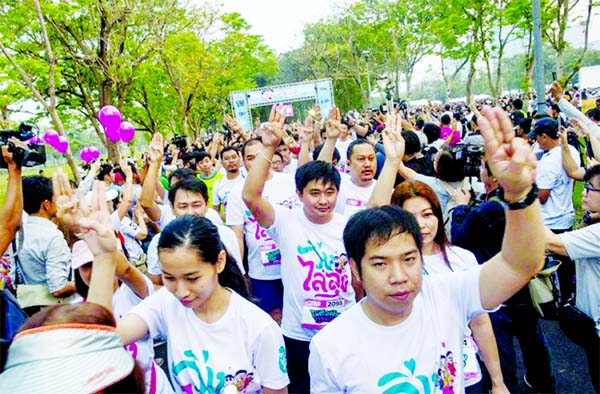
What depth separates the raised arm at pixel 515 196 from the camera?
4.57 feet

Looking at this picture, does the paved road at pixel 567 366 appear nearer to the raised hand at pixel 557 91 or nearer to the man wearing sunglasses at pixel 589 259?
the man wearing sunglasses at pixel 589 259

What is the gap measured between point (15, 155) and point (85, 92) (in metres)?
19.0

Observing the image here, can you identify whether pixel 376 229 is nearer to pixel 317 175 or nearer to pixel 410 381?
pixel 410 381

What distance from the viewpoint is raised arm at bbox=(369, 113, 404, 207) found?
2.98 metres

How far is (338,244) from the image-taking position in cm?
289

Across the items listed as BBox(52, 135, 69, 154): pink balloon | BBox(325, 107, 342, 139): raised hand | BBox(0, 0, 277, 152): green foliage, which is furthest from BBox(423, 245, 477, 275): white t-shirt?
BBox(0, 0, 277, 152): green foliage

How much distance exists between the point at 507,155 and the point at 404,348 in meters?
0.80

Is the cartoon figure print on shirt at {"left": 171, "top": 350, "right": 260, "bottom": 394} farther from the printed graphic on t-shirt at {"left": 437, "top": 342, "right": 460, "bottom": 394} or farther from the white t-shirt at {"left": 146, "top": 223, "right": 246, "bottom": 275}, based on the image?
the white t-shirt at {"left": 146, "top": 223, "right": 246, "bottom": 275}

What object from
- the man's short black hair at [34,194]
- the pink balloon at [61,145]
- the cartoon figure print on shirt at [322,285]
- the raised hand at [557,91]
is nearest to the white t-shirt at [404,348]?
the cartoon figure print on shirt at [322,285]

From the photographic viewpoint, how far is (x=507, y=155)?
141 centimetres

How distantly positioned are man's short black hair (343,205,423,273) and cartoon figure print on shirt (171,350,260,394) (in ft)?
2.41

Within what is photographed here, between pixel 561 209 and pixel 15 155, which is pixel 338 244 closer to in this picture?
pixel 15 155

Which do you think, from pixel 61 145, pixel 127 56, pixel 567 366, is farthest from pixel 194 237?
pixel 127 56

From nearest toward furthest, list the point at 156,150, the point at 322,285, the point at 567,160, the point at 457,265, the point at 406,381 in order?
the point at 406,381, the point at 457,265, the point at 322,285, the point at 156,150, the point at 567,160
